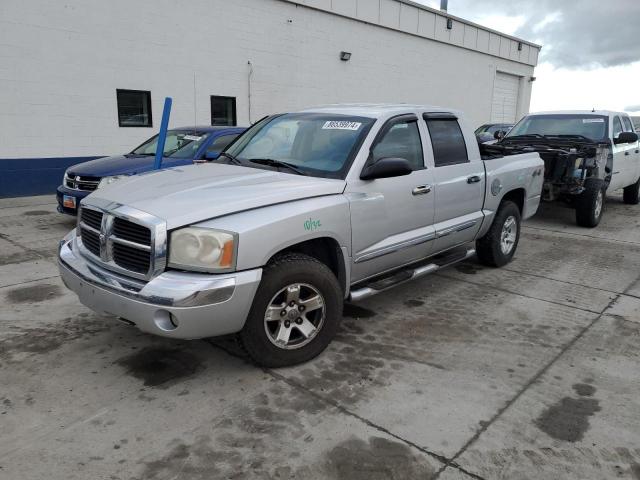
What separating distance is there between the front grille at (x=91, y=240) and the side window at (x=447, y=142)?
2.91m

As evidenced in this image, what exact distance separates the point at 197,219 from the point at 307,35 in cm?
1275

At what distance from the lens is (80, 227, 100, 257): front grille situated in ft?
11.3

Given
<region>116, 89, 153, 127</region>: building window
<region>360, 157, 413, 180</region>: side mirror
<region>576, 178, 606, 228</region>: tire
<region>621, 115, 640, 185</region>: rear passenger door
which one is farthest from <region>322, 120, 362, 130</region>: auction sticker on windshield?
<region>116, 89, 153, 127</region>: building window

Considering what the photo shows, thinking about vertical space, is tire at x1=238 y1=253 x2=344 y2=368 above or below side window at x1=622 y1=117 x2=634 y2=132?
below

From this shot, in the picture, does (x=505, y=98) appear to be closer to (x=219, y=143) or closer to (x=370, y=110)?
(x=219, y=143)

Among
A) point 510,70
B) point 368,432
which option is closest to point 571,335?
point 368,432

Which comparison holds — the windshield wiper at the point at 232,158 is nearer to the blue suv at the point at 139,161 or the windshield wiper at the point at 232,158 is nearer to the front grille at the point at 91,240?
the front grille at the point at 91,240

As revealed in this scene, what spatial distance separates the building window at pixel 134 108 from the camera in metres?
11.4

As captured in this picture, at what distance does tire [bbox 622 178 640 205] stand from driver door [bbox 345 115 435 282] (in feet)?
28.2

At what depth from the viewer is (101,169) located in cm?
724

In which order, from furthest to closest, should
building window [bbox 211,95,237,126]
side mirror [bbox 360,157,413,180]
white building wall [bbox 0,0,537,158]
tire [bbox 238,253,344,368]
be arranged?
building window [bbox 211,95,237,126] < white building wall [bbox 0,0,537,158] < side mirror [bbox 360,157,413,180] < tire [bbox 238,253,344,368]

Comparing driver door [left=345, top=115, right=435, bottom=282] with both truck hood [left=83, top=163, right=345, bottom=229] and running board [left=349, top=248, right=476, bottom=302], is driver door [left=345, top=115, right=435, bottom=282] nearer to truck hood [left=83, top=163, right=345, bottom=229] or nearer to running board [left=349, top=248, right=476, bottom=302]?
running board [left=349, top=248, right=476, bottom=302]

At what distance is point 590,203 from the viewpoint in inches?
325

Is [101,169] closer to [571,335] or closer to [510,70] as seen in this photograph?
[571,335]
